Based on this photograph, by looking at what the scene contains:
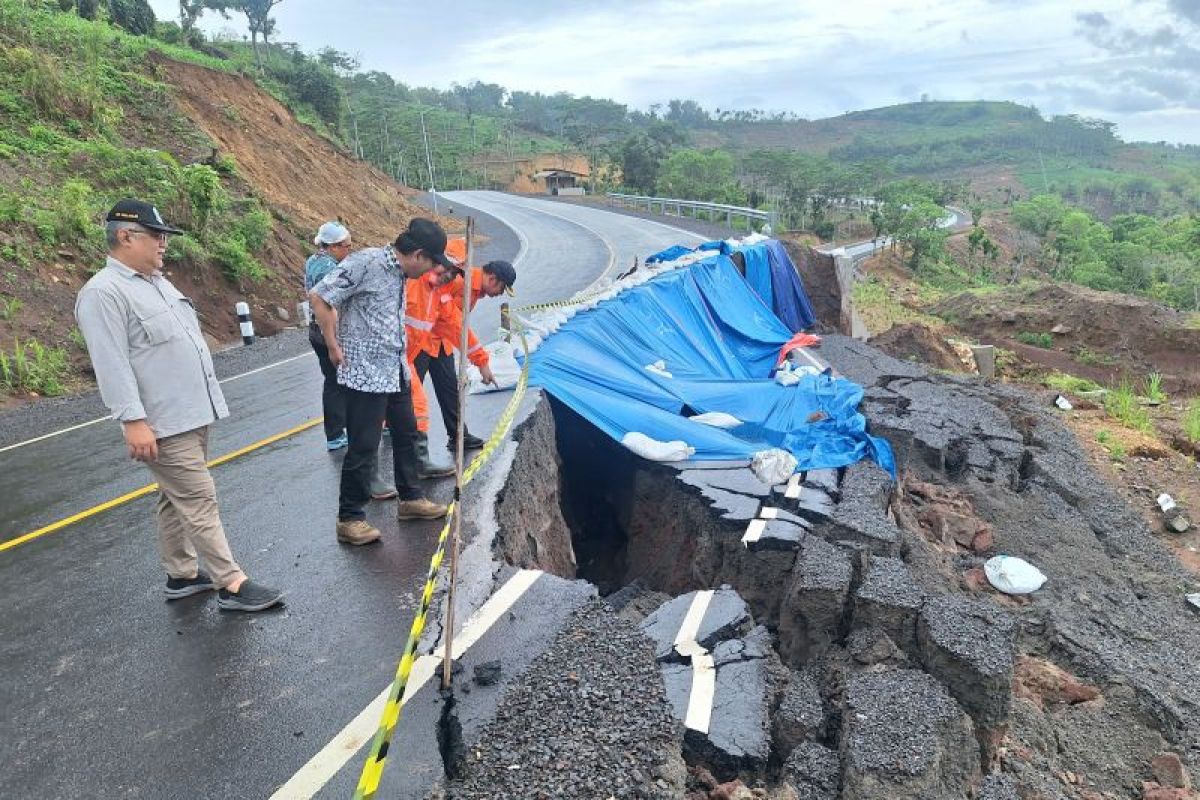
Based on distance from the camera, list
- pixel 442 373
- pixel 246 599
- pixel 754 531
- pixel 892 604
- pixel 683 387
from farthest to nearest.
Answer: pixel 683 387 < pixel 442 373 < pixel 754 531 < pixel 892 604 < pixel 246 599

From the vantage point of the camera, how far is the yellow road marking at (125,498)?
17.2 ft

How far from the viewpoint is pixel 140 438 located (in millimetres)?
3529

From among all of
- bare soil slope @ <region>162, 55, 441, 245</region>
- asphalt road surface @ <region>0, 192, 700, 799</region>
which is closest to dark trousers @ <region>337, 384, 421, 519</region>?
asphalt road surface @ <region>0, 192, 700, 799</region>

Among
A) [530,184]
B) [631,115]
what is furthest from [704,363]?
[631,115]

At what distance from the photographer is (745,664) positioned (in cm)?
366

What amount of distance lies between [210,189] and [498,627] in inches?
522

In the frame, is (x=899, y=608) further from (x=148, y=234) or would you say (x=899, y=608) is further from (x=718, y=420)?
(x=148, y=234)

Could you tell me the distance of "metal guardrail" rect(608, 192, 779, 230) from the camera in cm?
2133

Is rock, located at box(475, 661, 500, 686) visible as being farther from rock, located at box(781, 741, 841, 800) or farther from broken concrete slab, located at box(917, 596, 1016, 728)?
broken concrete slab, located at box(917, 596, 1016, 728)

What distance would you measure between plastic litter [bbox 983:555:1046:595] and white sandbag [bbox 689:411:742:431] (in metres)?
2.46

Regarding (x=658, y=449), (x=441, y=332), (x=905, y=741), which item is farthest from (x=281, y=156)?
(x=905, y=741)

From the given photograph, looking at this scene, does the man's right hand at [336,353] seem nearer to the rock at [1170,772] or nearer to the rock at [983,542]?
the rock at [1170,772]

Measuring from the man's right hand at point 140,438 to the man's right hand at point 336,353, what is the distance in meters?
1.07

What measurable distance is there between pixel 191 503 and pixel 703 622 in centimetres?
258
